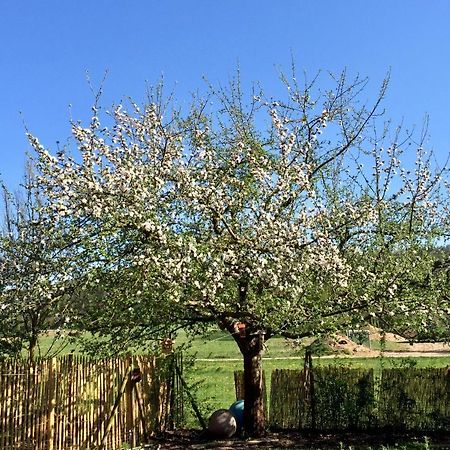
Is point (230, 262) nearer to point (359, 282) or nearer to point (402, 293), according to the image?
point (359, 282)

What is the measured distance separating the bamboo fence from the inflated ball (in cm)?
115

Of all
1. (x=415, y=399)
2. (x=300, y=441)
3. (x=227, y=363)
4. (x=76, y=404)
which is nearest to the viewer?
(x=76, y=404)

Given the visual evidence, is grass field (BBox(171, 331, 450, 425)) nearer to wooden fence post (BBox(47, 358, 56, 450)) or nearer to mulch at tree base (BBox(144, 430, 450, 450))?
mulch at tree base (BBox(144, 430, 450, 450))

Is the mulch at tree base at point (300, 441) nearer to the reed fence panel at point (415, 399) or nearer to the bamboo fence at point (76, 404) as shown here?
the reed fence panel at point (415, 399)

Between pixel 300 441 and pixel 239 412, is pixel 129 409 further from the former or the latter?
pixel 300 441

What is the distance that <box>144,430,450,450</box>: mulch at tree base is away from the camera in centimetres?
1034

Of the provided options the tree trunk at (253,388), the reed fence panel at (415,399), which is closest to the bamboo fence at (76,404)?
the tree trunk at (253,388)

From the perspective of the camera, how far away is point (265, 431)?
11344 mm

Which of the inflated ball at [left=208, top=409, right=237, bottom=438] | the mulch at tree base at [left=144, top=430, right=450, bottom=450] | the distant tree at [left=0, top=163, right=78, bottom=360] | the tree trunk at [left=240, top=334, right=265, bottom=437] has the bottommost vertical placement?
the mulch at tree base at [left=144, top=430, right=450, bottom=450]

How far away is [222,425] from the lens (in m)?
11.0

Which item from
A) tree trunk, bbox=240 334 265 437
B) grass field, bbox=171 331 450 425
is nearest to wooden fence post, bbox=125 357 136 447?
grass field, bbox=171 331 450 425

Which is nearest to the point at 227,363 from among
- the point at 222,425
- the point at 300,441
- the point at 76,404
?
the point at 222,425

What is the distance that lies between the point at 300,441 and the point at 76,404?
13.3 ft

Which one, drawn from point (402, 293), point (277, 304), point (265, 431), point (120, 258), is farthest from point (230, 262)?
point (265, 431)
